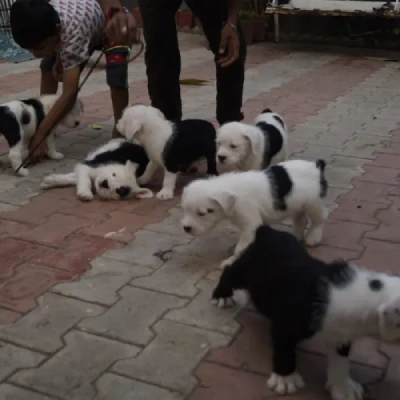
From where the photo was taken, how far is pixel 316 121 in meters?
5.81

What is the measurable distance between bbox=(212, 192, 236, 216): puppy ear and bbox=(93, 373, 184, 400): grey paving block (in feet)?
3.07

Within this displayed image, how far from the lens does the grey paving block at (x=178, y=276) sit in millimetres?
2830

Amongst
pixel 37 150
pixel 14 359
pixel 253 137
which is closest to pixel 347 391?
pixel 14 359

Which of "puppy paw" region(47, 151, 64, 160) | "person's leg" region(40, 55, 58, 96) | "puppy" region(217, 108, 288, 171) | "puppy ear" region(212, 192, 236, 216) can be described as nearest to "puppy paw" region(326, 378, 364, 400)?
"puppy ear" region(212, 192, 236, 216)

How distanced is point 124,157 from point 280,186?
1.31m

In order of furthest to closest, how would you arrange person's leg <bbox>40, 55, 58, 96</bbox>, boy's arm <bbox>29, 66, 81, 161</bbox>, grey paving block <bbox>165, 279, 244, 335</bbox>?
person's leg <bbox>40, 55, 58, 96</bbox>
boy's arm <bbox>29, 66, 81, 161</bbox>
grey paving block <bbox>165, 279, 244, 335</bbox>

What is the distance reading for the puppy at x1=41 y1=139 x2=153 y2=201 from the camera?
12.7 feet

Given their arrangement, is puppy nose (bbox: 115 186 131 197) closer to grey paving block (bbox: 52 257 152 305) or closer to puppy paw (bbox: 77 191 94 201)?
puppy paw (bbox: 77 191 94 201)

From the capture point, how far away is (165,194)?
3916 mm

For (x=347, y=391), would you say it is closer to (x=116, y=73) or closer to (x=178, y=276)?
(x=178, y=276)

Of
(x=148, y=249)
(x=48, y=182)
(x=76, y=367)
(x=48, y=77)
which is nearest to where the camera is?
(x=76, y=367)

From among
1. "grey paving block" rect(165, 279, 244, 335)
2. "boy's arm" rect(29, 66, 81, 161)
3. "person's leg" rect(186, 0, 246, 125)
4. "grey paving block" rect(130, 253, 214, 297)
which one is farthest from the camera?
"boy's arm" rect(29, 66, 81, 161)

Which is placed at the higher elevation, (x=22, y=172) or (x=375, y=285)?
(x=375, y=285)

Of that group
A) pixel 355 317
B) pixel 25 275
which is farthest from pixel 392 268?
pixel 25 275
